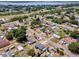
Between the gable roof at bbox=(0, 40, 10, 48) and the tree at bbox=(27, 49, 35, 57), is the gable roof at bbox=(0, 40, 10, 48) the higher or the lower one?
the higher one

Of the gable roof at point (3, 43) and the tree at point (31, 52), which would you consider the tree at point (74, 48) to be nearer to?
the tree at point (31, 52)

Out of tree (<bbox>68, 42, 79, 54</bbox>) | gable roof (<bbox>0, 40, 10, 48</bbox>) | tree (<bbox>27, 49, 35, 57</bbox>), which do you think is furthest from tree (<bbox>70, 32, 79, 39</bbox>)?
gable roof (<bbox>0, 40, 10, 48</bbox>)

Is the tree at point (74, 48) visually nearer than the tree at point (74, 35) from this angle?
Yes

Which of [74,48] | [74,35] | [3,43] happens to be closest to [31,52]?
[3,43]

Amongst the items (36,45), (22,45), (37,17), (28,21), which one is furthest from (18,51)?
(37,17)

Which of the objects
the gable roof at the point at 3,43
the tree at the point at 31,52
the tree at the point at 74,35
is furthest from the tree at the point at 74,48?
the gable roof at the point at 3,43

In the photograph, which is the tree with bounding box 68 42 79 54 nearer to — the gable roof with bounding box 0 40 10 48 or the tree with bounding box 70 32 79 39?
the tree with bounding box 70 32 79 39

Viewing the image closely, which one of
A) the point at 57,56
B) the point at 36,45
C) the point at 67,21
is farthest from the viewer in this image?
the point at 67,21

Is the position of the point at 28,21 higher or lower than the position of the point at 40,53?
higher

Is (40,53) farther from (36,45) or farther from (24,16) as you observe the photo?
(24,16)

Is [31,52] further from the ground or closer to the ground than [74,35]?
closer to the ground

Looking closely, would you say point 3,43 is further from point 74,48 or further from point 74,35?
point 74,35
